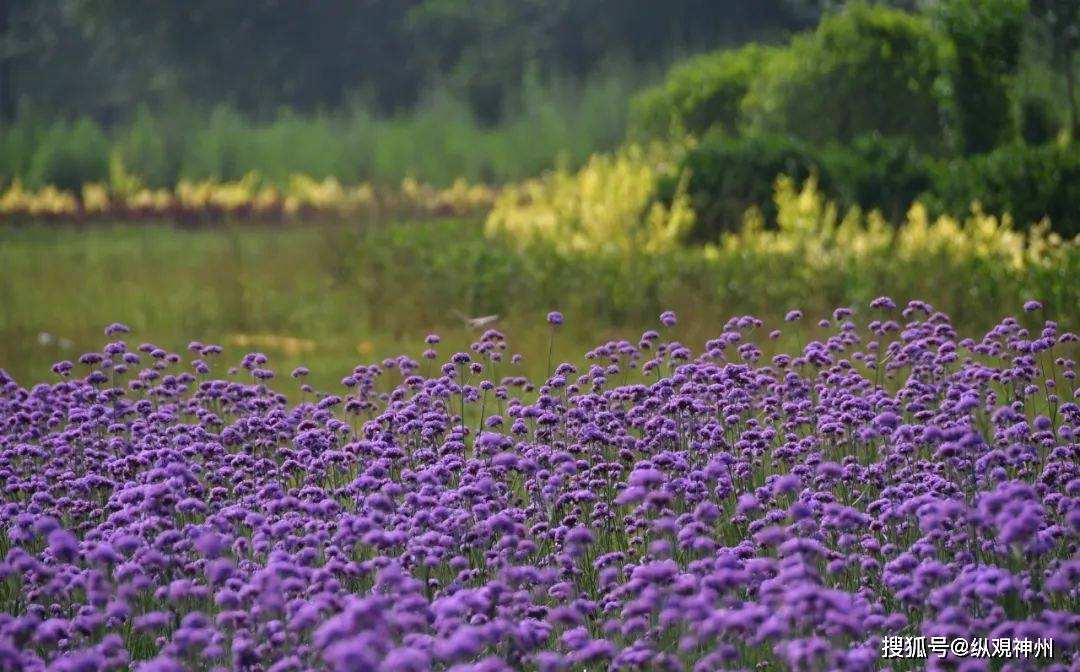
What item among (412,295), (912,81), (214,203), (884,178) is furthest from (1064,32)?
(214,203)

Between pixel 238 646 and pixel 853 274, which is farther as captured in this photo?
pixel 853 274

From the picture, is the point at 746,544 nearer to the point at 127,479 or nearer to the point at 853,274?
the point at 127,479

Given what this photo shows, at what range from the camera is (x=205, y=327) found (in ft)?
42.2

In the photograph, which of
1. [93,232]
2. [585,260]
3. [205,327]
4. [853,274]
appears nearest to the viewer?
[853,274]

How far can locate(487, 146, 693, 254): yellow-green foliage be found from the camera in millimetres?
12648

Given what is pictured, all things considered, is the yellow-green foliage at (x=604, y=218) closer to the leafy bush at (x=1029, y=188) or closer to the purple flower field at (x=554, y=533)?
the leafy bush at (x=1029, y=188)

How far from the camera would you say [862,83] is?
1619 cm

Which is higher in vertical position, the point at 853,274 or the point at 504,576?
the point at 504,576

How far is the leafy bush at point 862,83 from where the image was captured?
16.0 m

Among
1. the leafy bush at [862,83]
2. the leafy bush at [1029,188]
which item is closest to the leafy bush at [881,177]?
the leafy bush at [1029,188]

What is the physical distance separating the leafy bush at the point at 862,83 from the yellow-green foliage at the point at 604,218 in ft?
7.82

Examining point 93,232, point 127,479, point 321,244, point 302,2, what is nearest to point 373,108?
point 302,2

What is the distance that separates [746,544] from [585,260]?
752 centimetres

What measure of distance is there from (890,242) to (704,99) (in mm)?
9701
